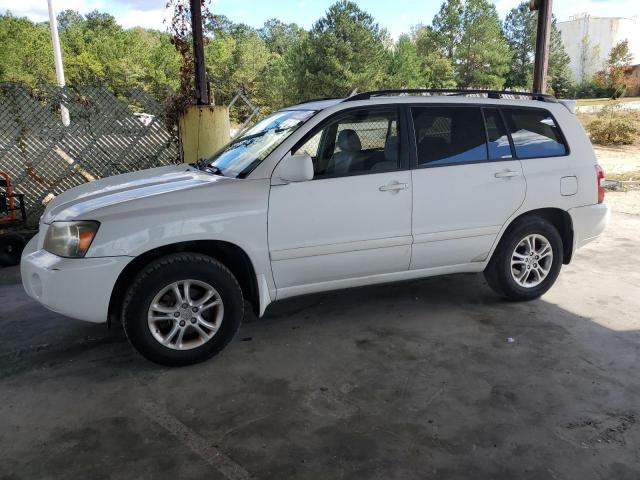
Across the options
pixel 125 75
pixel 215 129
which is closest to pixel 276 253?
pixel 215 129

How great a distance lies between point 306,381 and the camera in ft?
11.7

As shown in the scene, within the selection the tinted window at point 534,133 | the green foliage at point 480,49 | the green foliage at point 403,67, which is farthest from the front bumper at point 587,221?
the green foliage at point 480,49

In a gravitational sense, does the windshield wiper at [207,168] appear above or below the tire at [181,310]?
above

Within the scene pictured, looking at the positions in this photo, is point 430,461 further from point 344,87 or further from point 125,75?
point 125,75

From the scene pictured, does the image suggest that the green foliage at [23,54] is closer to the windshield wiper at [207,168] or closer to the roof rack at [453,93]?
the windshield wiper at [207,168]

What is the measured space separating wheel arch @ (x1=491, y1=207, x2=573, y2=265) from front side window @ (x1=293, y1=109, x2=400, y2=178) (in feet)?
4.09

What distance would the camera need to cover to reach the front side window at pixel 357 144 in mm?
4039

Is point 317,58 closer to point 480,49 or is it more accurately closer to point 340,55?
point 340,55

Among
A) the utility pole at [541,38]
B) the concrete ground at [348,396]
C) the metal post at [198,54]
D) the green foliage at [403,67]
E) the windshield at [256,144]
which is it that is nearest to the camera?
the concrete ground at [348,396]

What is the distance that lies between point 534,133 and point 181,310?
3.25 meters

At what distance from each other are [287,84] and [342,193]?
1667 inches

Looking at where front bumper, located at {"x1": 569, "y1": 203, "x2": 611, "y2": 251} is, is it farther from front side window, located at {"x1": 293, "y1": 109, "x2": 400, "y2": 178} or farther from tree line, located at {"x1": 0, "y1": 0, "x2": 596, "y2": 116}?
tree line, located at {"x1": 0, "y1": 0, "x2": 596, "y2": 116}

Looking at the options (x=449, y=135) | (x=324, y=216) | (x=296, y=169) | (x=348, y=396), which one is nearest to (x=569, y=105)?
(x=449, y=135)

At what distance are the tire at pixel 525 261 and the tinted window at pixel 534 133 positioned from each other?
1.87ft
